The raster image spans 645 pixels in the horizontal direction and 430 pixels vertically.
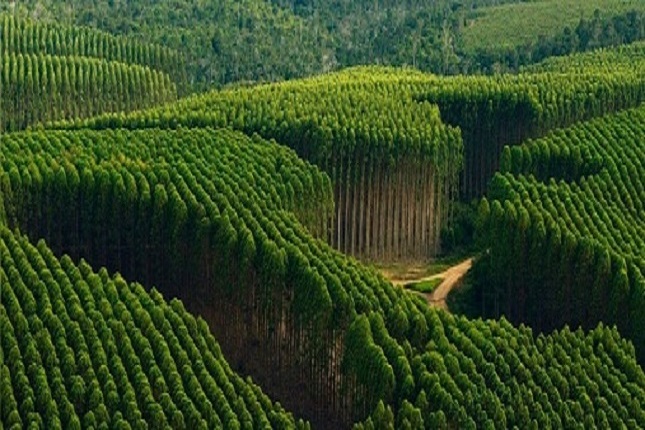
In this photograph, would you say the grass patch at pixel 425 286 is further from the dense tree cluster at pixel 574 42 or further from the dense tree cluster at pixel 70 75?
the dense tree cluster at pixel 574 42

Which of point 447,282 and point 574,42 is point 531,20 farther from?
point 447,282

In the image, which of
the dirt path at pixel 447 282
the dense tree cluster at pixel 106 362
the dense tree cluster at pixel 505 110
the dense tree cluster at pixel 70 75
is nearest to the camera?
the dense tree cluster at pixel 106 362

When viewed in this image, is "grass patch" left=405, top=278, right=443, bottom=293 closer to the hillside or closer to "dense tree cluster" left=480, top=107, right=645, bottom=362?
"dense tree cluster" left=480, top=107, right=645, bottom=362

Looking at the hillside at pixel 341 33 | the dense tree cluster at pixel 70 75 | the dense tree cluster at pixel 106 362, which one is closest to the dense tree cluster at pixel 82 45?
the dense tree cluster at pixel 70 75

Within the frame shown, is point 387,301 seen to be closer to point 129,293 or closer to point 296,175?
point 129,293

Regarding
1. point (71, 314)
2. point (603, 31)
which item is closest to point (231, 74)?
point (603, 31)

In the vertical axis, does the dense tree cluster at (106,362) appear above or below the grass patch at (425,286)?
above
